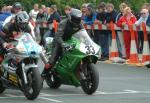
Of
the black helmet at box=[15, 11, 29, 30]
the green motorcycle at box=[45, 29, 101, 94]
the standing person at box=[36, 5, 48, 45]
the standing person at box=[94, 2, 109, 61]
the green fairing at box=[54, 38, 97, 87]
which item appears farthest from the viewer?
the standing person at box=[36, 5, 48, 45]

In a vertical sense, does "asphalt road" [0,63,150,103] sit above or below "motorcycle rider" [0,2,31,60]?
below

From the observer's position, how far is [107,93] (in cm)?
1441

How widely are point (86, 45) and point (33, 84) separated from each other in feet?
5.72

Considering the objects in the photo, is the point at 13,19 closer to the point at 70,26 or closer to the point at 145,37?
the point at 70,26

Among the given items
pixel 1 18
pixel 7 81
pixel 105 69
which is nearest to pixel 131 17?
pixel 105 69

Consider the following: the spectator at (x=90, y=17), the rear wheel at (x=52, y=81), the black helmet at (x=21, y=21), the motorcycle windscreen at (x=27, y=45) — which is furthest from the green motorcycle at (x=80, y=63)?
the spectator at (x=90, y=17)

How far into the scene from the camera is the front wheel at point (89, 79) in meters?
13.8

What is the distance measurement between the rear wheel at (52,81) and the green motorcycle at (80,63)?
1.58 ft

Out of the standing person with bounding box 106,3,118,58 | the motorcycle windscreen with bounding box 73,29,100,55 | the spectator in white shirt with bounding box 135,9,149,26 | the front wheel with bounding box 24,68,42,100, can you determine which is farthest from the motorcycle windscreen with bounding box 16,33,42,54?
the standing person with bounding box 106,3,118,58

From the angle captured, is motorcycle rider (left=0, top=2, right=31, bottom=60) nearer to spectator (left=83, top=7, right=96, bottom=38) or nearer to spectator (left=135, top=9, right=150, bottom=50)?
spectator (left=135, top=9, right=150, bottom=50)

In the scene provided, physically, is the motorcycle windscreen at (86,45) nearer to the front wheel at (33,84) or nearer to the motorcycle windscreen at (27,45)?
the motorcycle windscreen at (27,45)

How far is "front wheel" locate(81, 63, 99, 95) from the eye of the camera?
13758 millimetres

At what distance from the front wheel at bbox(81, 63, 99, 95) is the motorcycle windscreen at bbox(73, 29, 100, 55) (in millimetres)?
270

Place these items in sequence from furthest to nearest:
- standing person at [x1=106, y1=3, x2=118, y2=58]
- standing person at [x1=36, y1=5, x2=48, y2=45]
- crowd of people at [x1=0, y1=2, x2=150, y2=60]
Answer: standing person at [x1=36, y1=5, x2=48, y2=45] → standing person at [x1=106, y1=3, x2=118, y2=58] → crowd of people at [x1=0, y1=2, x2=150, y2=60]
